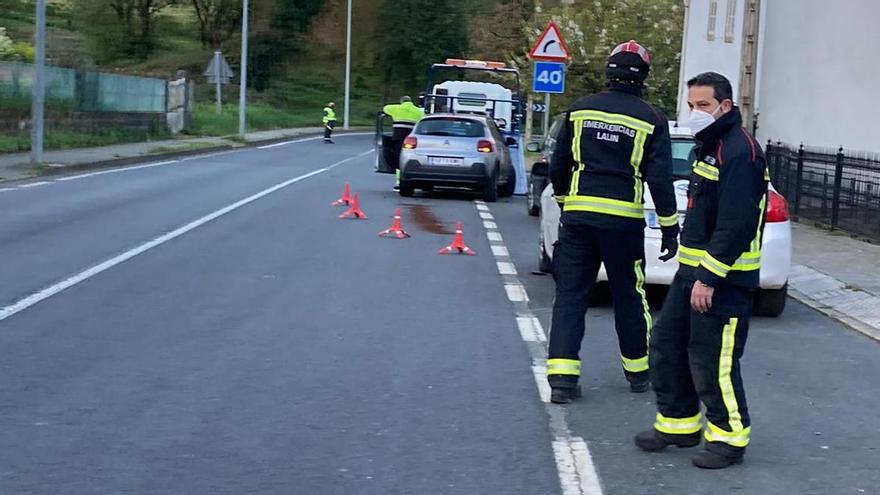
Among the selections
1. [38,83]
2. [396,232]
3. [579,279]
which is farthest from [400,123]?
[579,279]

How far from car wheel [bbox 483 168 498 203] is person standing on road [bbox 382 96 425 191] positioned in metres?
1.78

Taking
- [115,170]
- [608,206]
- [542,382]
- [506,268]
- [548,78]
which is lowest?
[115,170]

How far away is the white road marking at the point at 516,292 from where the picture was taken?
440 inches

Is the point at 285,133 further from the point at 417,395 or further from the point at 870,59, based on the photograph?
the point at 417,395

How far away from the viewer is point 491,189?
22.1 m

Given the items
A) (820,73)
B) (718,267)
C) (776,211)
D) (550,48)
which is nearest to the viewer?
(718,267)

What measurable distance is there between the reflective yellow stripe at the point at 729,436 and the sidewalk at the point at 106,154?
1909 centimetres

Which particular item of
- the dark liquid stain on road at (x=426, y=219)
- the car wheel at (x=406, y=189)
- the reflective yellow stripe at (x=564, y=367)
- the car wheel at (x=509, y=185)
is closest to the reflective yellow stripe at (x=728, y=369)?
the reflective yellow stripe at (x=564, y=367)

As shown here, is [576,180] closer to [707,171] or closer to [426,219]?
[707,171]

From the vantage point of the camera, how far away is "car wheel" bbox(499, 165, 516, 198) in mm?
23609

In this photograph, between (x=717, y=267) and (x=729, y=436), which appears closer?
(x=717, y=267)

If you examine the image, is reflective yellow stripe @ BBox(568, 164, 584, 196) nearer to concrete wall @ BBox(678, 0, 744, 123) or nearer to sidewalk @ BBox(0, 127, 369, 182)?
sidewalk @ BBox(0, 127, 369, 182)

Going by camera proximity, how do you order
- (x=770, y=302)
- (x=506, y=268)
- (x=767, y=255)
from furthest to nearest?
(x=506, y=268) → (x=770, y=302) → (x=767, y=255)

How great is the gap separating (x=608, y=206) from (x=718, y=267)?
1334 mm
